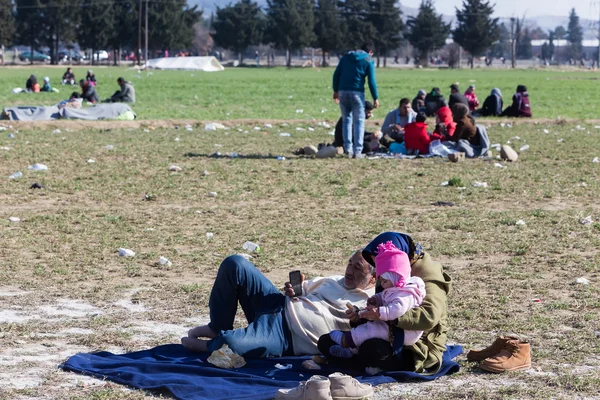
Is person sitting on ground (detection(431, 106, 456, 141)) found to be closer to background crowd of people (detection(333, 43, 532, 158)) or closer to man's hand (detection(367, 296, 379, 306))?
background crowd of people (detection(333, 43, 532, 158))

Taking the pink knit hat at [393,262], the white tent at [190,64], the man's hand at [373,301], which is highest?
the white tent at [190,64]

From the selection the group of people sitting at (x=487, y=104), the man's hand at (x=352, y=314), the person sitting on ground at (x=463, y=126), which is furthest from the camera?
the group of people sitting at (x=487, y=104)

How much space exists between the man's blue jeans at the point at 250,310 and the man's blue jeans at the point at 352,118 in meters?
9.56

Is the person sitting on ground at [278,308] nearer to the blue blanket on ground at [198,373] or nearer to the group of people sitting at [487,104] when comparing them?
the blue blanket on ground at [198,373]

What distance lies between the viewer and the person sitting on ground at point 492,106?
82.1 ft

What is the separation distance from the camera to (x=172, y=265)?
27.2 ft

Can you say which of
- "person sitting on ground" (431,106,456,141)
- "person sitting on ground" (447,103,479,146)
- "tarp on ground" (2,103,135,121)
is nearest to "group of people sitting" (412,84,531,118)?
"person sitting on ground" (431,106,456,141)

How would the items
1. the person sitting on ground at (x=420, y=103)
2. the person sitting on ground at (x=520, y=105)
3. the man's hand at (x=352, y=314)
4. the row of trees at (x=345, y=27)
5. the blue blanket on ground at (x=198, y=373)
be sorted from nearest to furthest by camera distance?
1. the blue blanket on ground at (x=198, y=373)
2. the man's hand at (x=352, y=314)
3. the person sitting on ground at (x=420, y=103)
4. the person sitting on ground at (x=520, y=105)
5. the row of trees at (x=345, y=27)

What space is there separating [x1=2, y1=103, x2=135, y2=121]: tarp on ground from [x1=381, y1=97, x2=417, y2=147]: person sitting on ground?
7593 mm

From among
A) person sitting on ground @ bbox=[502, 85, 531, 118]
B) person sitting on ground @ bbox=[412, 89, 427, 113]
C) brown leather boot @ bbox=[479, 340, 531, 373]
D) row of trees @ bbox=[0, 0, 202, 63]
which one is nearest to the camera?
brown leather boot @ bbox=[479, 340, 531, 373]

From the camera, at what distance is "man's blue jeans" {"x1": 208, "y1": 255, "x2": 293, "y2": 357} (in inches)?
221

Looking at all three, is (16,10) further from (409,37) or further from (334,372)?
(334,372)

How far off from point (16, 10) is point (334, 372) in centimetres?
9892

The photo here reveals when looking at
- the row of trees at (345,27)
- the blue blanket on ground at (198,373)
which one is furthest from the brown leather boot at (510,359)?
the row of trees at (345,27)
